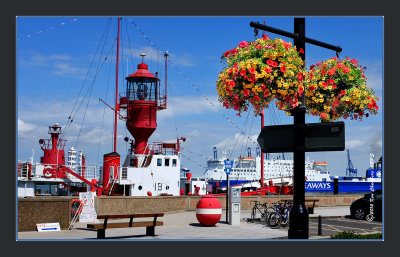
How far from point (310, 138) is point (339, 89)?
156 cm

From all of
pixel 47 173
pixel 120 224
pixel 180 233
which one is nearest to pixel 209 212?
pixel 180 233

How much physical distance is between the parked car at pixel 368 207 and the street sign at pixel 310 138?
40.9ft

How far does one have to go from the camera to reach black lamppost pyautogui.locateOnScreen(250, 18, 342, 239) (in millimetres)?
9047

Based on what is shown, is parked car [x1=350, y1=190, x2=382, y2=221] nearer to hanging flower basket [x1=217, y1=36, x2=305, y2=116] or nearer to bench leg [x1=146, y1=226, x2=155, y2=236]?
bench leg [x1=146, y1=226, x2=155, y2=236]

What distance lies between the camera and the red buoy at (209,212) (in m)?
18.2

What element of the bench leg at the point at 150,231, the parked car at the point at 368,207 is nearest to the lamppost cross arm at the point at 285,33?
the bench leg at the point at 150,231

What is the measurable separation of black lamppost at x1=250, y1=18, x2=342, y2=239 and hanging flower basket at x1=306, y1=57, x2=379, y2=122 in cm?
80

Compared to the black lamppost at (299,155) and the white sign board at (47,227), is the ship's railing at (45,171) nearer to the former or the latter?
the white sign board at (47,227)

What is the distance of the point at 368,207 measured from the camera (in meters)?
21.1

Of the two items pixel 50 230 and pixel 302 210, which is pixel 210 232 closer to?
pixel 50 230

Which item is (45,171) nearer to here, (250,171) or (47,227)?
(47,227)

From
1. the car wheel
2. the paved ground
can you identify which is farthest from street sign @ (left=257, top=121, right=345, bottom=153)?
the car wheel

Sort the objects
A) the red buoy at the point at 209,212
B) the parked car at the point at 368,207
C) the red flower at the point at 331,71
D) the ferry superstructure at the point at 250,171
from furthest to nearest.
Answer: the ferry superstructure at the point at 250,171, the parked car at the point at 368,207, the red buoy at the point at 209,212, the red flower at the point at 331,71

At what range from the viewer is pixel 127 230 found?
17.0 metres
